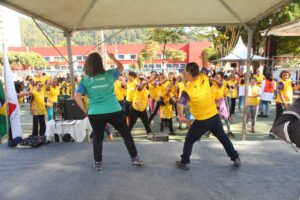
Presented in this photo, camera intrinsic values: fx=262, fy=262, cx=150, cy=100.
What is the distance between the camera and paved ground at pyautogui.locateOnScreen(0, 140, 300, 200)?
2953 millimetres

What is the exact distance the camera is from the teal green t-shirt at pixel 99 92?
338cm

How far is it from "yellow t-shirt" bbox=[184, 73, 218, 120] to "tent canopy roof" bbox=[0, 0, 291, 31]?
1.85 metres

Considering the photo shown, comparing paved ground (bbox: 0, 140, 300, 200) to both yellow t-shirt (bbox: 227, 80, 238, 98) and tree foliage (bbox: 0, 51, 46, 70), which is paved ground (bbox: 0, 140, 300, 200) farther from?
tree foliage (bbox: 0, 51, 46, 70)

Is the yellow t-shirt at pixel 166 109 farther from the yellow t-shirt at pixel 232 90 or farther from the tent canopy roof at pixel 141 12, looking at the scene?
the yellow t-shirt at pixel 232 90

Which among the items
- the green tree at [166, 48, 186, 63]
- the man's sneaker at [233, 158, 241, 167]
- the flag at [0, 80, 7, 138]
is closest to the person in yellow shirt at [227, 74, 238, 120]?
the man's sneaker at [233, 158, 241, 167]

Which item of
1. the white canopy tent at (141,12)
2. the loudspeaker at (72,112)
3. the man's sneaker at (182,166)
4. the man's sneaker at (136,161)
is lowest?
the man's sneaker at (182,166)

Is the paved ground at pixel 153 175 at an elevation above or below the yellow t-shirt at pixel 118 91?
below

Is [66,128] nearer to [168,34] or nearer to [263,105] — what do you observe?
[263,105]

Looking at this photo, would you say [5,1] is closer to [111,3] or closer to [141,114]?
[111,3]

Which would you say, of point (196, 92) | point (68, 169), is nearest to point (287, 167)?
point (196, 92)

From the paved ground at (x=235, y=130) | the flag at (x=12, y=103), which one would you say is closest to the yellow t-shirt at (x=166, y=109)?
the paved ground at (x=235, y=130)

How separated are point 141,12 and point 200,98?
2.56 meters

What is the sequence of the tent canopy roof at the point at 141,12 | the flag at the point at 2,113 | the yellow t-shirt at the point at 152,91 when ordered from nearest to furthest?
the tent canopy roof at the point at 141,12, the flag at the point at 2,113, the yellow t-shirt at the point at 152,91

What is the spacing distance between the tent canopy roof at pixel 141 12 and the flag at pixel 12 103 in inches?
40.9
